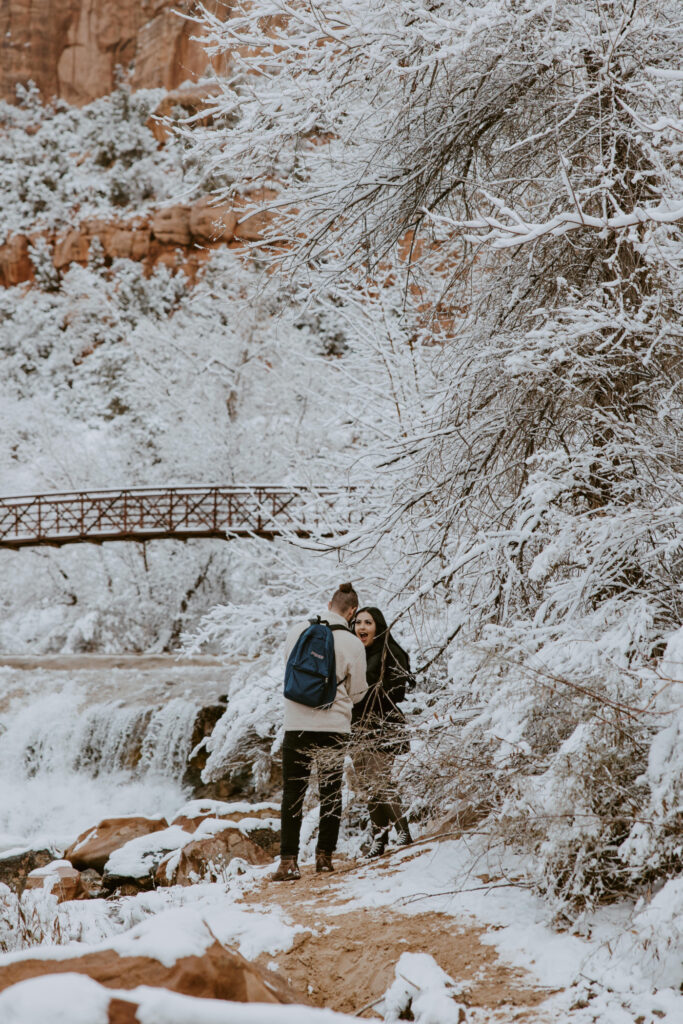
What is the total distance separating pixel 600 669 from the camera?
3.53 meters

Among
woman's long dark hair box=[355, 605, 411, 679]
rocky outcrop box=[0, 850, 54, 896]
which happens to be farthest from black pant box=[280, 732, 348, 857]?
rocky outcrop box=[0, 850, 54, 896]

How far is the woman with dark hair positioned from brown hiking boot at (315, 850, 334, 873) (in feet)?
0.81

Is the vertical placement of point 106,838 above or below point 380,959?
A: below

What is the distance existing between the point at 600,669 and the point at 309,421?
1762 cm

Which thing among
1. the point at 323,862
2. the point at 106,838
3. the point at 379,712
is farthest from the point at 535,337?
the point at 106,838

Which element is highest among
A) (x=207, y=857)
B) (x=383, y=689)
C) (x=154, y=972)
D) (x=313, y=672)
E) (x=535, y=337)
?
(x=535, y=337)

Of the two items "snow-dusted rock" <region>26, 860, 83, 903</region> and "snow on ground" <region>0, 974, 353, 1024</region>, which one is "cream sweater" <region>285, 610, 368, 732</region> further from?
"snow on ground" <region>0, 974, 353, 1024</region>

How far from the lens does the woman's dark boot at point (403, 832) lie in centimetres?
525

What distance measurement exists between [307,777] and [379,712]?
2.10 ft

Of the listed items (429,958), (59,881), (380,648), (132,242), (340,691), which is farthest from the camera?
(132,242)

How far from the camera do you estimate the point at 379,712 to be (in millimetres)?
5316

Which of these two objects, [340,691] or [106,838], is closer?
[340,691]

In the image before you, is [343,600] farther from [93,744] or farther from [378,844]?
[93,744]

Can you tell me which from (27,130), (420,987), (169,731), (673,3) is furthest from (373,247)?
(27,130)
